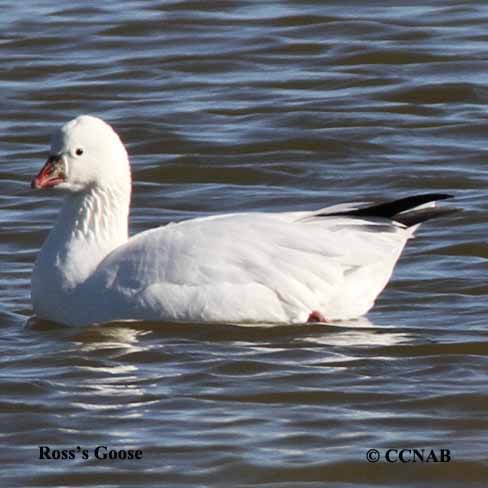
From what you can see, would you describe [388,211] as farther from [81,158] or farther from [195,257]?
[81,158]

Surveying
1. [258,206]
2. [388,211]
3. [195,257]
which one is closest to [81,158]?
[195,257]

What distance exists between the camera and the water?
24.4 feet

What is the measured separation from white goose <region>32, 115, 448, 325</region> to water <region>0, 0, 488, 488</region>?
13cm

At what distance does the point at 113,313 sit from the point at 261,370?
95 centimetres

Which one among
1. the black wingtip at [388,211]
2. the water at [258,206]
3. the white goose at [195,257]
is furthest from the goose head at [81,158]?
the black wingtip at [388,211]

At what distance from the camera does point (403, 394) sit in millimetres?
8000

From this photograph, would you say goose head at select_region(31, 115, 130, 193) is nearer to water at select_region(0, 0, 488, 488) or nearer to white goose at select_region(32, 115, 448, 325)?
white goose at select_region(32, 115, 448, 325)

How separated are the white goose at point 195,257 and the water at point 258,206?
13 cm

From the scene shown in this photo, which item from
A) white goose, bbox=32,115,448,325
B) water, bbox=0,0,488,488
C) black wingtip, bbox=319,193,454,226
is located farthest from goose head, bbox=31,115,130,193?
black wingtip, bbox=319,193,454,226

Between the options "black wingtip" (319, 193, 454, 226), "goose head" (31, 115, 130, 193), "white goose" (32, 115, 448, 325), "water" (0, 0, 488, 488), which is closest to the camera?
"water" (0, 0, 488, 488)

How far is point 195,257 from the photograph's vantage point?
29.6ft

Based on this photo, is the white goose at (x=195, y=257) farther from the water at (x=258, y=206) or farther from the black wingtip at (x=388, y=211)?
the water at (x=258, y=206)

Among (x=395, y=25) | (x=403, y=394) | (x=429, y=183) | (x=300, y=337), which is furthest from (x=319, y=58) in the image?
(x=403, y=394)

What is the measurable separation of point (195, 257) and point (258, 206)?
8.50ft
